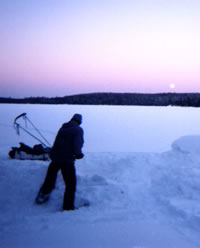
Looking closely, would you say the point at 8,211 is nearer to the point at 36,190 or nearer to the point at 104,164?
the point at 36,190

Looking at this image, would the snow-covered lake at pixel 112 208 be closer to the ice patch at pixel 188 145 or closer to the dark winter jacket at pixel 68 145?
the ice patch at pixel 188 145

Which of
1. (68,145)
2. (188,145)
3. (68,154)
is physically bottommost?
(188,145)

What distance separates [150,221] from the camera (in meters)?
3.71

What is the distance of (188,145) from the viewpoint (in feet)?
27.2

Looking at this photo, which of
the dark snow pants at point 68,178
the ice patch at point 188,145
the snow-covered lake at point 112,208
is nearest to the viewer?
the snow-covered lake at point 112,208

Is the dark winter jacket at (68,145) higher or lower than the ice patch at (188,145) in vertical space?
higher

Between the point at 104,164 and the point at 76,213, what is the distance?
3.18m

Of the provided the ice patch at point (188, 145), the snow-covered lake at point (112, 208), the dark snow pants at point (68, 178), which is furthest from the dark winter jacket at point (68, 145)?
the ice patch at point (188, 145)

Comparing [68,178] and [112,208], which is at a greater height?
[68,178]

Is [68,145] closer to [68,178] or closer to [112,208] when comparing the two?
[68,178]

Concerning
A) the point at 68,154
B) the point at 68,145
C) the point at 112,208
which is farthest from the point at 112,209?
the point at 68,145

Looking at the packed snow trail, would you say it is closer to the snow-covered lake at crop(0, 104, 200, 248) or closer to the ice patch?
the snow-covered lake at crop(0, 104, 200, 248)

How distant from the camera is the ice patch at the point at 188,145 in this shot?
7.90 m

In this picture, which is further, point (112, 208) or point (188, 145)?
point (188, 145)
